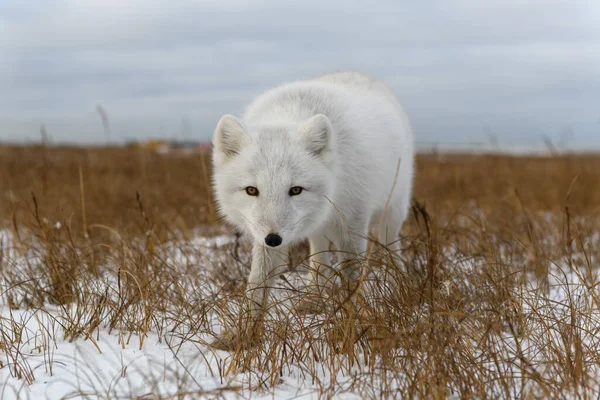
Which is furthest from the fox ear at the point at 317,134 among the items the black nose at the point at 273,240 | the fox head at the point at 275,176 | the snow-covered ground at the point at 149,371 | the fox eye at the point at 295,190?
the snow-covered ground at the point at 149,371

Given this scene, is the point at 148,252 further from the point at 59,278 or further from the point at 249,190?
the point at 249,190

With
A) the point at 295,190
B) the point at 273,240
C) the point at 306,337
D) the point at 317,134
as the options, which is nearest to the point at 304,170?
the point at 295,190

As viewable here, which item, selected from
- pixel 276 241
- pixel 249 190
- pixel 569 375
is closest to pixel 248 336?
pixel 276 241

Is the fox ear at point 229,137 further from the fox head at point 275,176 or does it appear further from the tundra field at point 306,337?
the tundra field at point 306,337

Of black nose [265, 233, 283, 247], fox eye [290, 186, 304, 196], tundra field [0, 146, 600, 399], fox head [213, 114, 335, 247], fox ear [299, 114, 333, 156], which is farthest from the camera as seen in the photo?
fox ear [299, 114, 333, 156]

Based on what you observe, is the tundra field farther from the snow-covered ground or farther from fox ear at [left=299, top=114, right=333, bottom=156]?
fox ear at [left=299, top=114, right=333, bottom=156]

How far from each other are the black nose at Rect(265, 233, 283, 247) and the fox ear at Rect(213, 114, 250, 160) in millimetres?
709

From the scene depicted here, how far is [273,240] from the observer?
9.00 ft

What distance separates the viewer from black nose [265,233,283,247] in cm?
274

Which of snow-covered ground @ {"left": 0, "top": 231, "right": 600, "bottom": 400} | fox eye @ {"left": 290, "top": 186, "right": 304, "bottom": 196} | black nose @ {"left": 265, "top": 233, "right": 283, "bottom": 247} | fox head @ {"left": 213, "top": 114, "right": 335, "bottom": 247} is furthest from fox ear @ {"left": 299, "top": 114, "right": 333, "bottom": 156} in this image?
snow-covered ground @ {"left": 0, "top": 231, "right": 600, "bottom": 400}

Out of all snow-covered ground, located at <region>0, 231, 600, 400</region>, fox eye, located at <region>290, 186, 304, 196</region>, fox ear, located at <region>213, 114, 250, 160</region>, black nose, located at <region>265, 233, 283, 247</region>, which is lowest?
snow-covered ground, located at <region>0, 231, 600, 400</region>

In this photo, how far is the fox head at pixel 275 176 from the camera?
2873mm

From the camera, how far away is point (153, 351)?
272 cm

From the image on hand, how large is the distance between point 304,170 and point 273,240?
53 cm
